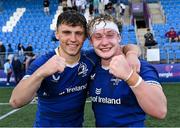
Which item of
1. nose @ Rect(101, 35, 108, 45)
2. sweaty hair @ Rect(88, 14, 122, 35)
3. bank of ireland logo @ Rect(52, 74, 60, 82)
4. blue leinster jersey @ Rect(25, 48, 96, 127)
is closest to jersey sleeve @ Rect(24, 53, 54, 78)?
blue leinster jersey @ Rect(25, 48, 96, 127)

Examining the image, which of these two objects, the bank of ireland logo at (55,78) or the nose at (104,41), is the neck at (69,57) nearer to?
the bank of ireland logo at (55,78)

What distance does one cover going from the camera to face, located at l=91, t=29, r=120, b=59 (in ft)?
11.0

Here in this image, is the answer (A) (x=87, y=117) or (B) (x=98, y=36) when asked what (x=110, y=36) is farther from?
(A) (x=87, y=117)

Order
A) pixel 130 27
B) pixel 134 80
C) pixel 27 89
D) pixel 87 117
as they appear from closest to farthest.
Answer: pixel 134 80 → pixel 27 89 → pixel 87 117 → pixel 130 27

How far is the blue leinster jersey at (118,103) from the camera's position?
3.40 m

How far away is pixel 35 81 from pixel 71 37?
0.46m

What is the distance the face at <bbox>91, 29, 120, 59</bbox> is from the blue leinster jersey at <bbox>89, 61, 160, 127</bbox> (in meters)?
0.21

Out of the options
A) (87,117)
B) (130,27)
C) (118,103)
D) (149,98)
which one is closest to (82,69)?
(118,103)

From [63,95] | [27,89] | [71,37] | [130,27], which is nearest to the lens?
[27,89]

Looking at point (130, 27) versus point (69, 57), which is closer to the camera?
point (69, 57)

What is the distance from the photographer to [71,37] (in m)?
3.53

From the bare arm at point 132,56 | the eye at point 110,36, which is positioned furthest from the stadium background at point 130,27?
the eye at point 110,36

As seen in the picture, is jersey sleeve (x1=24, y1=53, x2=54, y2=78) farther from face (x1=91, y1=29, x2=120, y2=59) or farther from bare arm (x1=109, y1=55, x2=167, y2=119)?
bare arm (x1=109, y1=55, x2=167, y2=119)

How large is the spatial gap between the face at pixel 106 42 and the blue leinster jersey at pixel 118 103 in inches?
8.4
